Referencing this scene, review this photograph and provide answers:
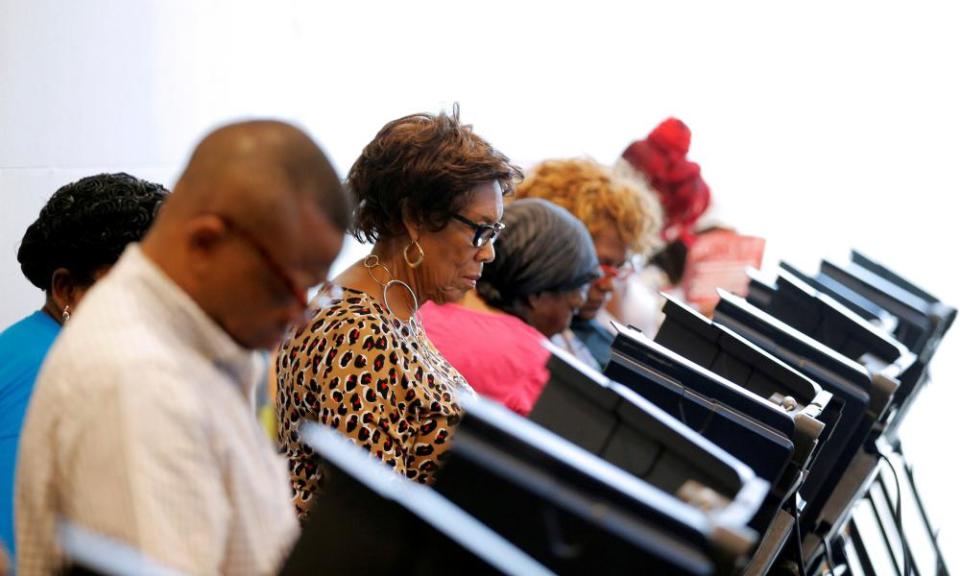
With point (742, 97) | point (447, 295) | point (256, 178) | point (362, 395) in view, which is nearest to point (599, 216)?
point (447, 295)

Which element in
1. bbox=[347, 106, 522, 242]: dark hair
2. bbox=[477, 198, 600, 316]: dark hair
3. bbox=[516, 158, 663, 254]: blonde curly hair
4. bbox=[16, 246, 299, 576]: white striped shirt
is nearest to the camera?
bbox=[16, 246, 299, 576]: white striped shirt

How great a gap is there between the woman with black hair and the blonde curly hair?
1573mm

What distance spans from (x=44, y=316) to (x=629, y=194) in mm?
1804

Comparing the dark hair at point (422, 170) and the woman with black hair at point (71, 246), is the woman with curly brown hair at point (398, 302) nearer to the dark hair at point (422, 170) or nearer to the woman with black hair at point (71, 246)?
the dark hair at point (422, 170)

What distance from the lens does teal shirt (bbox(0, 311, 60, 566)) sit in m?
1.51

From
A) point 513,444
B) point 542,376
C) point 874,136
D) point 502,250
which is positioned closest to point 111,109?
point 502,250

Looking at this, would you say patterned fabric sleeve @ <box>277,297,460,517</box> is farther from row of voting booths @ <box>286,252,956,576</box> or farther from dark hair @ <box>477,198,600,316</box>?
dark hair @ <box>477,198,600,316</box>

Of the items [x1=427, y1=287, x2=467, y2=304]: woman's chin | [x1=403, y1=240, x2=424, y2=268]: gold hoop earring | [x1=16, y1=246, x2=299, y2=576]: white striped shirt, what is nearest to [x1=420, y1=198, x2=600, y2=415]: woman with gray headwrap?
[x1=427, y1=287, x2=467, y2=304]: woman's chin

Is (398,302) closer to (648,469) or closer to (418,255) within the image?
(418,255)

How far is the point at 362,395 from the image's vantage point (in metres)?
1.68

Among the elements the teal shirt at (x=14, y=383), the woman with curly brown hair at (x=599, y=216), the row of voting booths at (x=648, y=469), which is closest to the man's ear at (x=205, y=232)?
the row of voting booths at (x=648, y=469)

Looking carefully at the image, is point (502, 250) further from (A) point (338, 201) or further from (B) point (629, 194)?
(A) point (338, 201)

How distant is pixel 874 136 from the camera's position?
224 inches

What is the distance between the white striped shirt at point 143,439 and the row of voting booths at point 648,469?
0.32 ft
